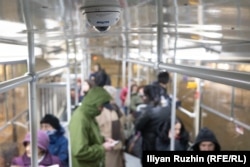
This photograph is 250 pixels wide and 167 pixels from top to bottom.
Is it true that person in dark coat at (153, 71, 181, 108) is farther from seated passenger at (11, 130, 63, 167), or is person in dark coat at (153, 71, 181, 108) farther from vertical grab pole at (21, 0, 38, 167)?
vertical grab pole at (21, 0, 38, 167)

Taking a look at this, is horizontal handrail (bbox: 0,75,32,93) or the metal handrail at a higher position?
horizontal handrail (bbox: 0,75,32,93)

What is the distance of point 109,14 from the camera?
1.20 m

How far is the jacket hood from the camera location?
8.77 feet

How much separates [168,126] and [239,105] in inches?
40.1

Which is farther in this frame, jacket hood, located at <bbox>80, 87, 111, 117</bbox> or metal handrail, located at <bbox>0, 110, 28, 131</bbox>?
jacket hood, located at <bbox>80, 87, 111, 117</bbox>

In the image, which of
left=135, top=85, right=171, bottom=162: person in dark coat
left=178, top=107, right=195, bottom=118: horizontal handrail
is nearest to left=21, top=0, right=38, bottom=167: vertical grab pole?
left=135, top=85, right=171, bottom=162: person in dark coat

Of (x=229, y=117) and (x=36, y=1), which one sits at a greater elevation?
(x=36, y=1)

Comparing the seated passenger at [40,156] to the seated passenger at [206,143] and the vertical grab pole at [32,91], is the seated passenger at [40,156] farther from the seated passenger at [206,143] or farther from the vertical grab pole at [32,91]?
the seated passenger at [206,143]

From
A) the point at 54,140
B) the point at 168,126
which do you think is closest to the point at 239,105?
the point at 168,126

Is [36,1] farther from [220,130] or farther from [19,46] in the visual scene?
[220,130]

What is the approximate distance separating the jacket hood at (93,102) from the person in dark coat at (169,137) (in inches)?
40.6

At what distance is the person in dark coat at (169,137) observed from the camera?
3.48 metres

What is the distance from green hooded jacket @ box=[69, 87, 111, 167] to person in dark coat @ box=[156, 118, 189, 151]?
0.99 metres

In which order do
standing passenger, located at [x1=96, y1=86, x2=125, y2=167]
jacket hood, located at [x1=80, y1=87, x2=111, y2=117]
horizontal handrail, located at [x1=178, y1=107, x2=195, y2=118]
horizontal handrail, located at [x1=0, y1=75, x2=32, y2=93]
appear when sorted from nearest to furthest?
horizontal handrail, located at [x1=0, y1=75, x2=32, y2=93]
jacket hood, located at [x1=80, y1=87, x2=111, y2=117]
standing passenger, located at [x1=96, y1=86, x2=125, y2=167]
horizontal handrail, located at [x1=178, y1=107, x2=195, y2=118]
